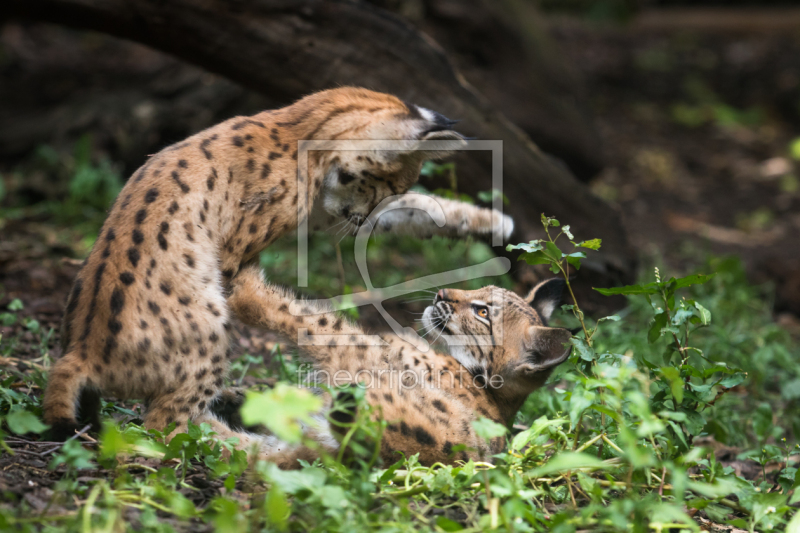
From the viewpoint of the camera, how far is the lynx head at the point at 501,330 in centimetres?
412

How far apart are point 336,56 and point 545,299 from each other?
2904 millimetres

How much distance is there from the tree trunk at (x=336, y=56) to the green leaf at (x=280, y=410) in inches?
162

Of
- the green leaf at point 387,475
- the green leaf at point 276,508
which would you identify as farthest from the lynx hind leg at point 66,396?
the green leaf at point 387,475

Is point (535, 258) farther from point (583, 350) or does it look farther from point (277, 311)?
point (277, 311)

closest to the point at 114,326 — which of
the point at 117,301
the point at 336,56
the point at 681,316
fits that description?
the point at 117,301

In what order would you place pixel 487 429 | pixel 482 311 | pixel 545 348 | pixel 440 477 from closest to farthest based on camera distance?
1. pixel 487 429
2. pixel 440 477
3. pixel 545 348
4. pixel 482 311

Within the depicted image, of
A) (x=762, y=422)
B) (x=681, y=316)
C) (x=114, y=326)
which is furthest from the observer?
(x=762, y=422)

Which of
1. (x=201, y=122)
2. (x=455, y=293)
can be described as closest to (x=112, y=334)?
(x=455, y=293)

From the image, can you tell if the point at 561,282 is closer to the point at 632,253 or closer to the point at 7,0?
the point at 632,253

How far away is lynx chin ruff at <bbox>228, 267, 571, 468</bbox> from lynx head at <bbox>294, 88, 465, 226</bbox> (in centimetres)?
82

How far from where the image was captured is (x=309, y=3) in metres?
5.81

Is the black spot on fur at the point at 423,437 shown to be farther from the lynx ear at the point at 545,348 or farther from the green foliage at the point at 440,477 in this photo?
the lynx ear at the point at 545,348

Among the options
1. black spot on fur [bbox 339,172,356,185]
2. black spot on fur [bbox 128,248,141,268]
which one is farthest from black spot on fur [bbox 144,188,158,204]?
black spot on fur [bbox 339,172,356,185]

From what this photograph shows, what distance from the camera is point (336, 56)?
593cm
